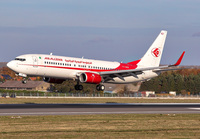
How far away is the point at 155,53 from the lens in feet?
267

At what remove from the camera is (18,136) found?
28688 mm

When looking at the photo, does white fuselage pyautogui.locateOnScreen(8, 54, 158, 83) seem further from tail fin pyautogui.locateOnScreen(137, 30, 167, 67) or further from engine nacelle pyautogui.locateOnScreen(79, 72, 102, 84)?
tail fin pyautogui.locateOnScreen(137, 30, 167, 67)

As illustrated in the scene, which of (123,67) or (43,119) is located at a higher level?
(123,67)

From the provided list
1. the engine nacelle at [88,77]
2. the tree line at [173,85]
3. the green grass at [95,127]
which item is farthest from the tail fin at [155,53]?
the tree line at [173,85]

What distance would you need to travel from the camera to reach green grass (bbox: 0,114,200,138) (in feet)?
97.0

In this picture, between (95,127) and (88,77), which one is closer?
(95,127)

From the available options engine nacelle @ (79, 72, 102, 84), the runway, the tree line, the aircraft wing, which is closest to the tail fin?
the aircraft wing

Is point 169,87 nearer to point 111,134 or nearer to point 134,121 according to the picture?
point 134,121

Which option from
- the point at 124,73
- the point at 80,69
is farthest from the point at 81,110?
the point at 124,73

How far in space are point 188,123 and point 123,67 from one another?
1432 inches

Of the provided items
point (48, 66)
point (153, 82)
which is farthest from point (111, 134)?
point (153, 82)

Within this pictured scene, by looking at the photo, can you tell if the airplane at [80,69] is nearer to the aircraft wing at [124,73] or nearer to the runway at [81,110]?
the aircraft wing at [124,73]

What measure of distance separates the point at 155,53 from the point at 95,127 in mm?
49295

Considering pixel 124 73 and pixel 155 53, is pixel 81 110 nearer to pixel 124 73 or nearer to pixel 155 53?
pixel 124 73
